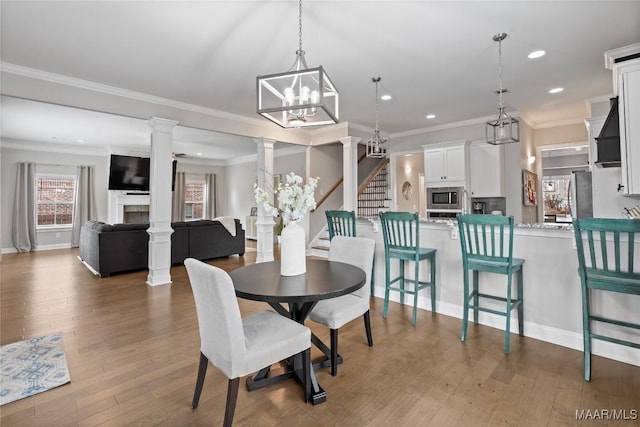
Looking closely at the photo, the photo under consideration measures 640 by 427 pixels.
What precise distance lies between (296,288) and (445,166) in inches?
204

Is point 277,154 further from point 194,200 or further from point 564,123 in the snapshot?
point 564,123

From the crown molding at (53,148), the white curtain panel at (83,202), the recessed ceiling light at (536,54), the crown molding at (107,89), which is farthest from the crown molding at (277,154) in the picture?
the recessed ceiling light at (536,54)

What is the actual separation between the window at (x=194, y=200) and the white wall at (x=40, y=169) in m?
2.38

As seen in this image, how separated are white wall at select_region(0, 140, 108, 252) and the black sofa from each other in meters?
2.95

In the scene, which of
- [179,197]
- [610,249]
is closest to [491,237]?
[610,249]

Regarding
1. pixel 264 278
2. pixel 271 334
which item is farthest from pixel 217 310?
pixel 264 278

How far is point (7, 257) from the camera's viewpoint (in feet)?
22.5

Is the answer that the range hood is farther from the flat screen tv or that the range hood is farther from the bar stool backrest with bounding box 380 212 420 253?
the flat screen tv

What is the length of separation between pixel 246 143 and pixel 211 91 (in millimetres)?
3538

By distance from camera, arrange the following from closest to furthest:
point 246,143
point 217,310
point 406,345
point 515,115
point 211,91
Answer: point 217,310 → point 406,345 → point 211,91 → point 515,115 → point 246,143

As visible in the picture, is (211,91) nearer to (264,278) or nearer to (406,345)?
(264,278)

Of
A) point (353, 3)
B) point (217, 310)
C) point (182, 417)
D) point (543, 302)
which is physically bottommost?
point (182, 417)

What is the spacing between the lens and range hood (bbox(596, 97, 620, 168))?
115 inches

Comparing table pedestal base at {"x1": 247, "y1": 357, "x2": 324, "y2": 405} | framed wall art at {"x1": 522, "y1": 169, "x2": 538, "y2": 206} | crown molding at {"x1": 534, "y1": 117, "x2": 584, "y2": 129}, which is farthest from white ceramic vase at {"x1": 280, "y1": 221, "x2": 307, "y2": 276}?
crown molding at {"x1": 534, "y1": 117, "x2": 584, "y2": 129}
